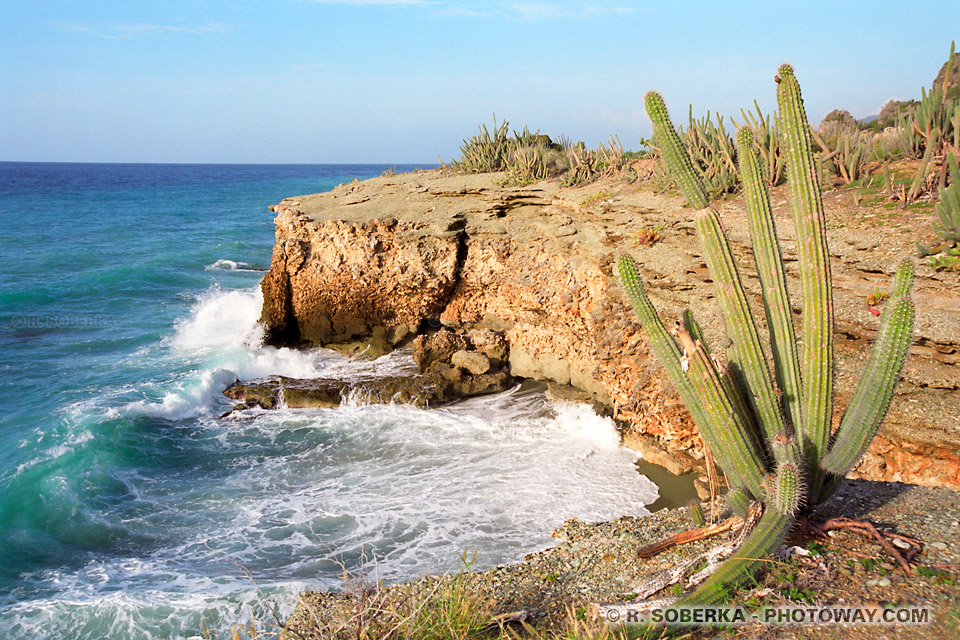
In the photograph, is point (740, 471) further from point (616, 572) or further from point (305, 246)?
point (305, 246)

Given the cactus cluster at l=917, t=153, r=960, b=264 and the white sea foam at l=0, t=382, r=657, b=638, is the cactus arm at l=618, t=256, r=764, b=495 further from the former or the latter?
the cactus cluster at l=917, t=153, r=960, b=264

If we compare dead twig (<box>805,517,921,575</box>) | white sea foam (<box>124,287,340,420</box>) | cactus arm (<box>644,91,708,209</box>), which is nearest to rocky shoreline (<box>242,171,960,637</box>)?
dead twig (<box>805,517,921,575</box>)

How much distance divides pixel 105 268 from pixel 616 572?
25.7 metres

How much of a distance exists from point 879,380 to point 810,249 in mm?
1050

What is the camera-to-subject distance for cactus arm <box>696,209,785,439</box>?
14.1 feet

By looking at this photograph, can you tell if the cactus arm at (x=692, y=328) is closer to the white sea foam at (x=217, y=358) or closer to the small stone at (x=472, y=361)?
the small stone at (x=472, y=361)

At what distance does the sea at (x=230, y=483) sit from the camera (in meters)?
6.14

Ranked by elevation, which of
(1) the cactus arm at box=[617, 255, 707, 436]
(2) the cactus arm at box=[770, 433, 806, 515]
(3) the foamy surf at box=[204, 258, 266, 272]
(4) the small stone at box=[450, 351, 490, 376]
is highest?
(1) the cactus arm at box=[617, 255, 707, 436]

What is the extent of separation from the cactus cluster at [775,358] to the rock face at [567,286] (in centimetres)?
273

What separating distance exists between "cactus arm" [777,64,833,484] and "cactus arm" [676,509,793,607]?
0.84m

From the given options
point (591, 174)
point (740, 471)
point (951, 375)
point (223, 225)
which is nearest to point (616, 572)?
point (740, 471)

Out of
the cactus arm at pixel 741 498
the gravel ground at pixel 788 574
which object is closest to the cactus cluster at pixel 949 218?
the gravel ground at pixel 788 574

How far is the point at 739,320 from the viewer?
14.5 feet

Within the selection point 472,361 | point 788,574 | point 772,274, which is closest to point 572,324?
point 472,361
